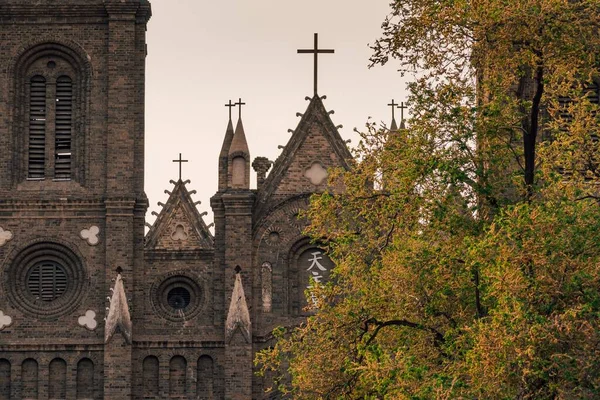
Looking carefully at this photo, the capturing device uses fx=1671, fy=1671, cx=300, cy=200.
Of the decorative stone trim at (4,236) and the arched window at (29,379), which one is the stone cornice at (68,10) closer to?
the decorative stone trim at (4,236)

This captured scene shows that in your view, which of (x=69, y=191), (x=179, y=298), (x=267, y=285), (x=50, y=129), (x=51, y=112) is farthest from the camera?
(x=51, y=112)

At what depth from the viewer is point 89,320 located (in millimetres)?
45906

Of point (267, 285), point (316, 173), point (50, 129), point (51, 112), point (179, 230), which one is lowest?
point (267, 285)

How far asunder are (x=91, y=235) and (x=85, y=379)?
406cm

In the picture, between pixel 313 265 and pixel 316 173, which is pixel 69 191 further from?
pixel 313 265

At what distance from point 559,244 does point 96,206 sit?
2441 centimetres

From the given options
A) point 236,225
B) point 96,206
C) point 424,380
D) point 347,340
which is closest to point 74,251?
point 96,206

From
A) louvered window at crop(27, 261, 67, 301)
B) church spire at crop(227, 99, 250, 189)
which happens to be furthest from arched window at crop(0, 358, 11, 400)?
church spire at crop(227, 99, 250, 189)

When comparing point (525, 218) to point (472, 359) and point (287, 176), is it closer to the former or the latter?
point (472, 359)

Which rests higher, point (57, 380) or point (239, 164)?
point (239, 164)

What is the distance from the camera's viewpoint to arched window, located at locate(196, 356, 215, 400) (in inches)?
1785

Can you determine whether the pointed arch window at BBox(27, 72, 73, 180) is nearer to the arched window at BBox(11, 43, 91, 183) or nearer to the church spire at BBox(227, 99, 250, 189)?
the arched window at BBox(11, 43, 91, 183)

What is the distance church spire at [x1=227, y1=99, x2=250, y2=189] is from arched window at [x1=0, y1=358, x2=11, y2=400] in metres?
7.86

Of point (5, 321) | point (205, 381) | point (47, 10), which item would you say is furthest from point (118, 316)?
point (47, 10)
